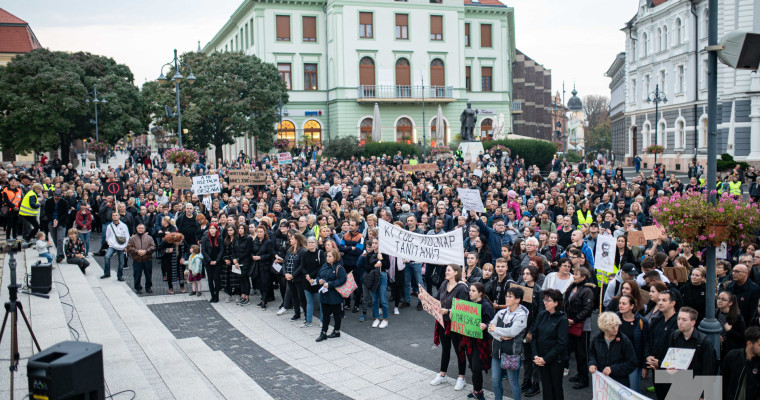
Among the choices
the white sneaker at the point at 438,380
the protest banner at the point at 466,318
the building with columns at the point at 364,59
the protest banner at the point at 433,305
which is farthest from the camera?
the building with columns at the point at 364,59

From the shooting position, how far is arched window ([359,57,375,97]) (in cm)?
5362

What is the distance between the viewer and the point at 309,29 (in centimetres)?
5366

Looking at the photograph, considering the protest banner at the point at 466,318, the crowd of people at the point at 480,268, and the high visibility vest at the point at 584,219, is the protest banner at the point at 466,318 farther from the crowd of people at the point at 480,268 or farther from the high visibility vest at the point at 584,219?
the high visibility vest at the point at 584,219

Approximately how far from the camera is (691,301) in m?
8.88

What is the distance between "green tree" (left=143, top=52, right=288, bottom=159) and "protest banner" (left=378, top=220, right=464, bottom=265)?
32.4 m

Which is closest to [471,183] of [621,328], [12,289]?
[621,328]

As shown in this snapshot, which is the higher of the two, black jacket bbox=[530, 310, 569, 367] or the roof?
the roof

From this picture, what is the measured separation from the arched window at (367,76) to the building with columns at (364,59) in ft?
0.27

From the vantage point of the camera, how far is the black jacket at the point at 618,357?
23.8ft

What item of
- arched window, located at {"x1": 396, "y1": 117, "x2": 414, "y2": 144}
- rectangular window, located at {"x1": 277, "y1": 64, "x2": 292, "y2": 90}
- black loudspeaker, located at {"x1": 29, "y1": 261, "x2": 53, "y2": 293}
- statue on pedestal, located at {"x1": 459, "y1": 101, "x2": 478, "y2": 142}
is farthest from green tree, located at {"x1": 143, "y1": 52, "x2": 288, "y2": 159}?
black loudspeaker, located at {"x1": 29, "y1": 261, "x2": 53, "y2": 293}

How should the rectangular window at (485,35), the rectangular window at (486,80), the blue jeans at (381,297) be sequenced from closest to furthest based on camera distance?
the blue jeans at (381,297) → the rectangular window at (485,35) → the rectangular window at (486,80)

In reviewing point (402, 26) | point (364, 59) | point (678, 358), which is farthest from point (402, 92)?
point (678, 358)

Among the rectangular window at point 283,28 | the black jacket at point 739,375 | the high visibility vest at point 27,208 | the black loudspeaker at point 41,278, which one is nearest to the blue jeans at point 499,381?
the black jacket at point 739,375

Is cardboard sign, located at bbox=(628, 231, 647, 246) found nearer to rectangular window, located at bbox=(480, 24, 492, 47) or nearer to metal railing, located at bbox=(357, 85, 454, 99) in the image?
metal railing, located at bbox=(357, 85, 454, 99)
